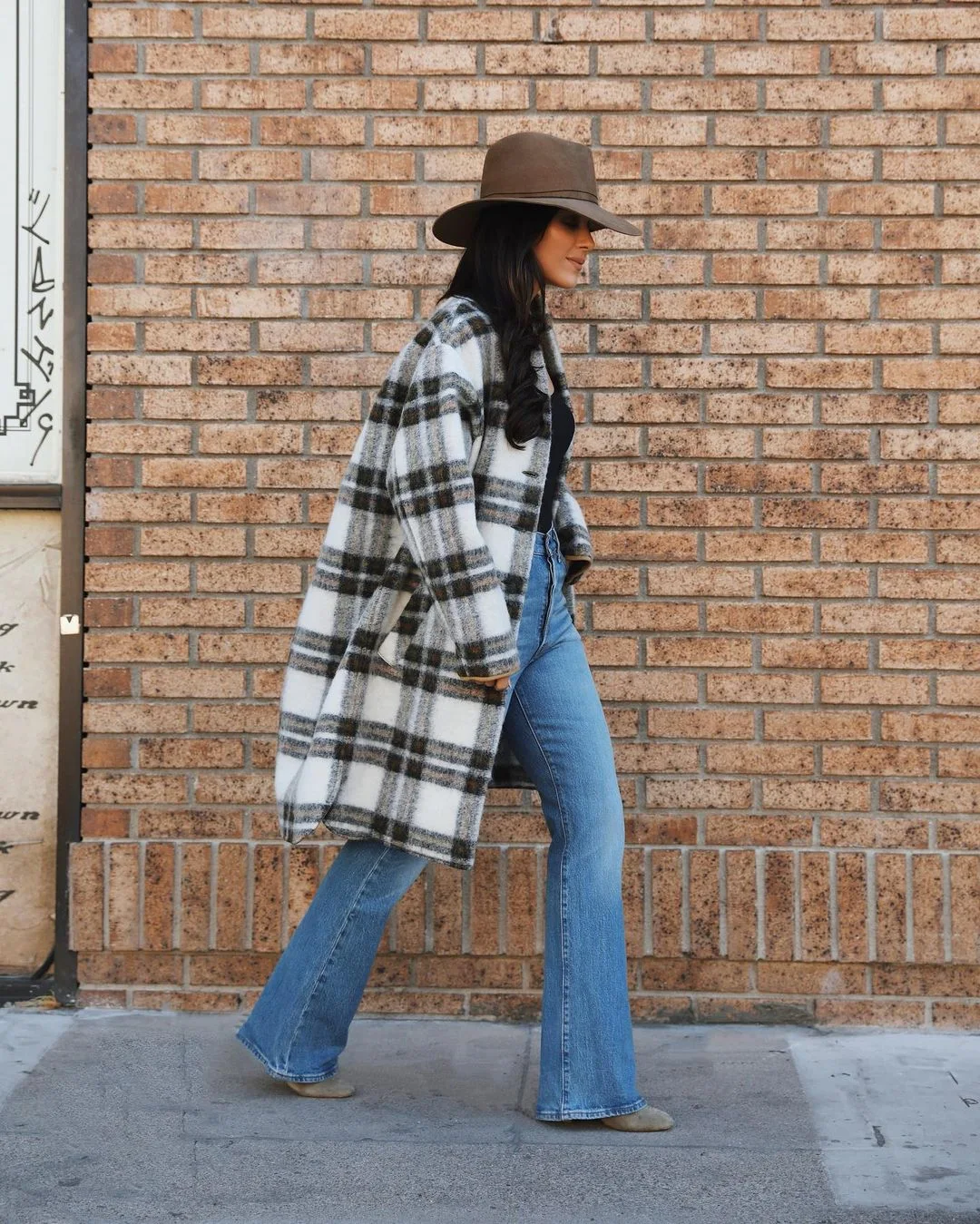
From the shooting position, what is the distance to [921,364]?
3.66 metres

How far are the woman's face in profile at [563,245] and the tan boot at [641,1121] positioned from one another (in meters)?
1.73

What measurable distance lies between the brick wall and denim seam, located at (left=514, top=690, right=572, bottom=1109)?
703 millimetres

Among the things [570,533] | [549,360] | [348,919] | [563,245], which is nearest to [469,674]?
[570,533]

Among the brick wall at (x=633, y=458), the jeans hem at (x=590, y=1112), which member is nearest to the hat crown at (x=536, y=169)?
the brick wall at (x=633, y=458)

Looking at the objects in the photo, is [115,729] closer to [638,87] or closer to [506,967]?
[506,967]

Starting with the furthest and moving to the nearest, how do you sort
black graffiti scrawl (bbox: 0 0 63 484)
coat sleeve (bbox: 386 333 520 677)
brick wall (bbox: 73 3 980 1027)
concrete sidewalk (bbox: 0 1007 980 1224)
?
black graffiti scrawl (bbox: 0 0 63 484) < brick wall (bbox: 73 3 980 1027) < coat sleeve (bbox: 386 333 520 677) < concrete sidewalk (bbox: 0 1007 980 1224)

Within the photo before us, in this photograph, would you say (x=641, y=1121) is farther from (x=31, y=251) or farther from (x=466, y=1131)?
(x=31, y=251)

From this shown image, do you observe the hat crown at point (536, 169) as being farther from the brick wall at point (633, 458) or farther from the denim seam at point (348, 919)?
the denim seam at point (348, 919)

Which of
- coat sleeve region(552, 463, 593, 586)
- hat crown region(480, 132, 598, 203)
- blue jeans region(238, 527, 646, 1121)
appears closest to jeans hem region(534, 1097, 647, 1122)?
blue jeans region(238, 527, 646, 1121)

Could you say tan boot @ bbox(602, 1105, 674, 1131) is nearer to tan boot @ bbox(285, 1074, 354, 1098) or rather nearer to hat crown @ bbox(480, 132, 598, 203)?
tan boot @ bbox(285, 1074, 354, 1098)

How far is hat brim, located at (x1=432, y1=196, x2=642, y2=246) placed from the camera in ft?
9.47

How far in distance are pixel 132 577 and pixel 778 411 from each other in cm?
174

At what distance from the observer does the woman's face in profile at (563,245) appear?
2.96m

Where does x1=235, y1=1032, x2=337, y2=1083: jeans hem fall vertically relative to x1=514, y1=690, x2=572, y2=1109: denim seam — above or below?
below
